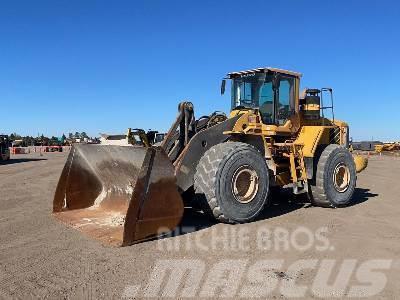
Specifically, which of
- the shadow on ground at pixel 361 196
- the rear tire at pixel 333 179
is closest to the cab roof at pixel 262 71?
the rear tire at pixel 333 179

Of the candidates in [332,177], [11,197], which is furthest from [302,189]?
[11,197]

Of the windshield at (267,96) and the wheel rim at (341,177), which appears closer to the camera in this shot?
the windshield at (267,96)

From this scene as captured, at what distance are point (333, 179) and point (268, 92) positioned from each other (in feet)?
7.14

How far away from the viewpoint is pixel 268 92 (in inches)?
326

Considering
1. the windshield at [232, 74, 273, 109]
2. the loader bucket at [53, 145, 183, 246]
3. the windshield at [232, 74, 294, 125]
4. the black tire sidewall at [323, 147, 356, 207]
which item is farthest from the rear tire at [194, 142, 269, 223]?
the black tire sidewall at [323, 147, 356, 207]

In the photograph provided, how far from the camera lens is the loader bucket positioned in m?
5.52

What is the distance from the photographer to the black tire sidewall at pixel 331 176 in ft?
27.9

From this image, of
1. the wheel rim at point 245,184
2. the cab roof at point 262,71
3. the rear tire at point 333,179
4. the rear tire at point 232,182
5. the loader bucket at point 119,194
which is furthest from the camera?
the rear tire at point 333,179

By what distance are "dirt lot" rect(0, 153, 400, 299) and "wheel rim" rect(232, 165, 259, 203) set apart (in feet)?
1.52

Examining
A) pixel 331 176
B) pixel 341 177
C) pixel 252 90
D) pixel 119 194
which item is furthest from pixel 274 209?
pixel 119 194

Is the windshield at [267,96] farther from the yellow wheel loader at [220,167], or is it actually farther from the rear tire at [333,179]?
the rear tire at [333,179]

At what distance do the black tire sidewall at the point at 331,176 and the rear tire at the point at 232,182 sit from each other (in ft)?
6.20

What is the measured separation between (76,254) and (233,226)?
247cm

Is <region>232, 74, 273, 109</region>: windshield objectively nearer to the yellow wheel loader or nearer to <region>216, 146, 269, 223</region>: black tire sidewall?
the yellow wheel loader
